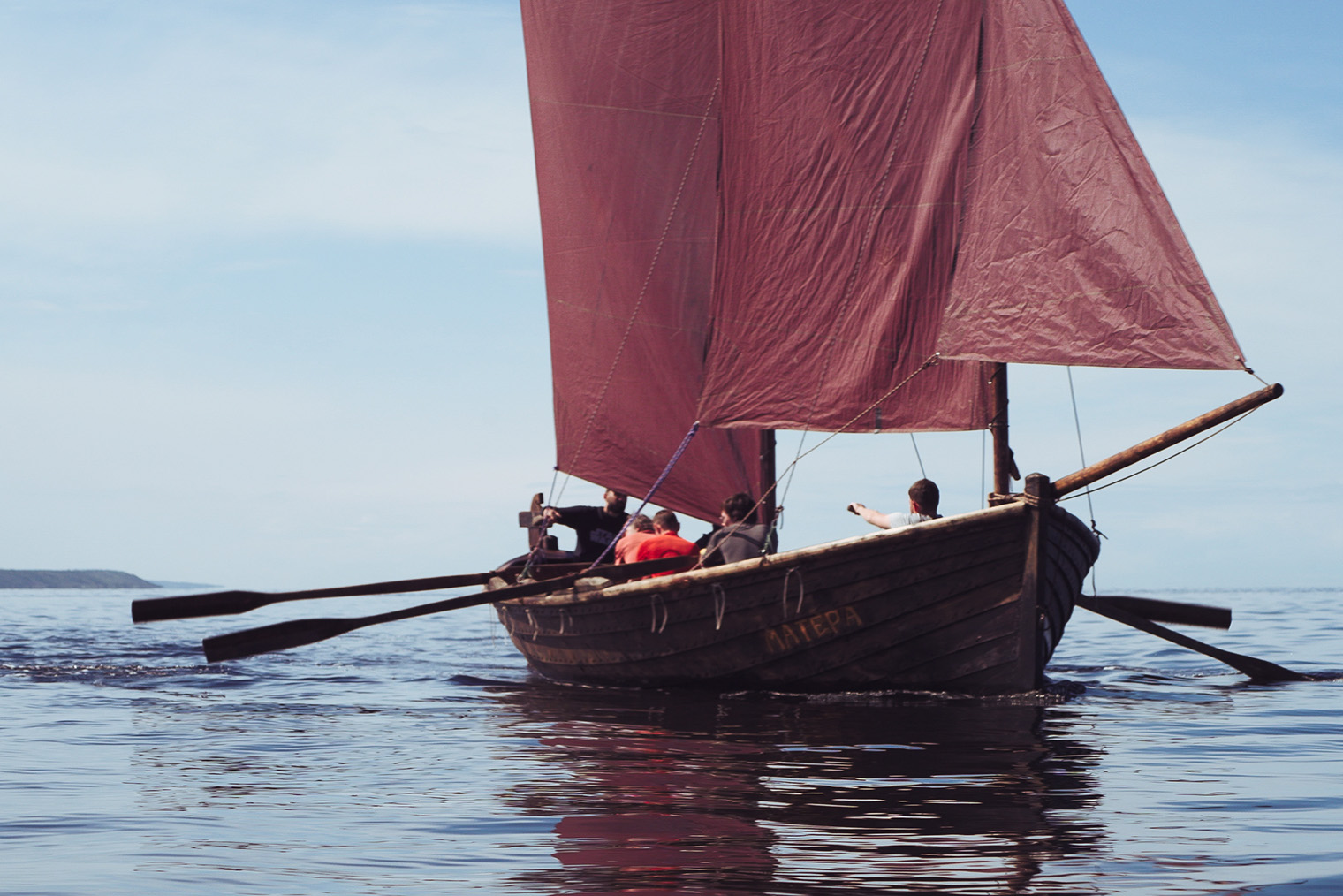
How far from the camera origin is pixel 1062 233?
11.5m

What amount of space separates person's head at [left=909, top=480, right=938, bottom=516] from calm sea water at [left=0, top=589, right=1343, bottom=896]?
1.74 m

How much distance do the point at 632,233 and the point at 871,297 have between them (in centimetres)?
515

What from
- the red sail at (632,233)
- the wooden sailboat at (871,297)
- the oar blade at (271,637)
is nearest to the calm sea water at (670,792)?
the oar blade at (271,637)

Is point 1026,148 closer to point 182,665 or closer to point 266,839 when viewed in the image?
point 266,839

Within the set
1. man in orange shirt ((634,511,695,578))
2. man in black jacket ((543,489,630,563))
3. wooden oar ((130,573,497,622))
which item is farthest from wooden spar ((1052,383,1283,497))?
man in black jacket ((543,489,630,563))

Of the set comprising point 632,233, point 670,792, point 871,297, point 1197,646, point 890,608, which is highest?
point 632,233

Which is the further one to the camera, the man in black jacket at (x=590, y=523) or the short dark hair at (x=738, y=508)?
the man in black jacket at (x=590, y=523)

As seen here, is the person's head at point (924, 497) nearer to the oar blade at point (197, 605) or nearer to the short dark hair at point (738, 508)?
the short dark hair at point (738, 508)

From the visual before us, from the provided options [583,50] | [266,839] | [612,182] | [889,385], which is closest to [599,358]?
[612,182]

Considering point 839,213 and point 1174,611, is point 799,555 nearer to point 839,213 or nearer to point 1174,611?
point 839,213

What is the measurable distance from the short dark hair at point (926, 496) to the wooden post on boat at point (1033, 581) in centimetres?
112

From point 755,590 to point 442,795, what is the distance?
5123 millimetres

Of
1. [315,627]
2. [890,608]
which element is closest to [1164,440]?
[890,608]

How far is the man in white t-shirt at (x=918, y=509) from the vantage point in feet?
40.8
